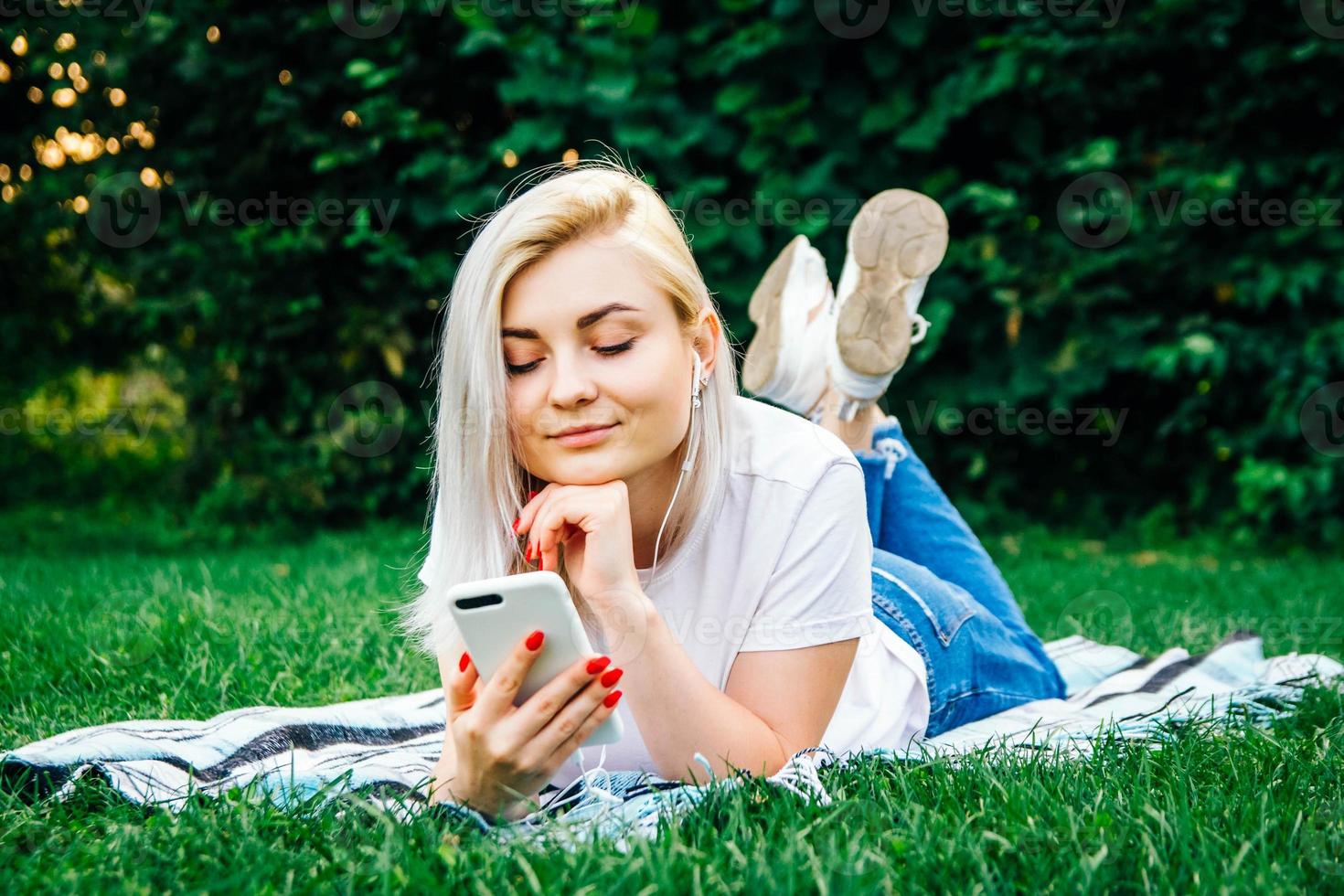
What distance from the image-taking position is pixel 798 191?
16.9 feet

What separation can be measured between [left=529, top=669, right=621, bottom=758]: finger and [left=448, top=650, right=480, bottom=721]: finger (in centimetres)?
15

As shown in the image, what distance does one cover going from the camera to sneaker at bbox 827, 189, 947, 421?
2848 mm

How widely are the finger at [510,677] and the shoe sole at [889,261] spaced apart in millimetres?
1556

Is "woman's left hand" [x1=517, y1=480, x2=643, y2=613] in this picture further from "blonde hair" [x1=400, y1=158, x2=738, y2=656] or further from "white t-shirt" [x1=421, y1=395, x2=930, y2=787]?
"white t-shirt" [x1=421, y1=395, x2=930, y2=787]

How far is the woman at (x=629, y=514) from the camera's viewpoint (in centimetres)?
161

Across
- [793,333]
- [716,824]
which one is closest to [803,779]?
[716,824]

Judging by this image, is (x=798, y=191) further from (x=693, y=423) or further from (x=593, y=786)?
(x=593, y=786)

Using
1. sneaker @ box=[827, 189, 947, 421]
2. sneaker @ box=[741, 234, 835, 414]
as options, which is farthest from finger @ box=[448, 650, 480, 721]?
sneaker @ box=[741, 234, 835, 414]

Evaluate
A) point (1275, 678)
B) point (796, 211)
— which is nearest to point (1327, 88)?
point (796, 211)

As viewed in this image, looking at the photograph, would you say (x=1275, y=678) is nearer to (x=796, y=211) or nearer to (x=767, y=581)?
(x=767, y=581)

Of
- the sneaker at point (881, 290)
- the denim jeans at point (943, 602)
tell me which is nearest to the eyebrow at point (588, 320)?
the denim jeans at point (943, 602)

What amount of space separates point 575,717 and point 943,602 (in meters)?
1.06

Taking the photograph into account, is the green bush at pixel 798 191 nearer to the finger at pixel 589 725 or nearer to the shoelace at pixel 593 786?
the shoelace at pixel 593 786

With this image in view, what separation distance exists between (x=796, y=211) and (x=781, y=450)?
3.51 metres
